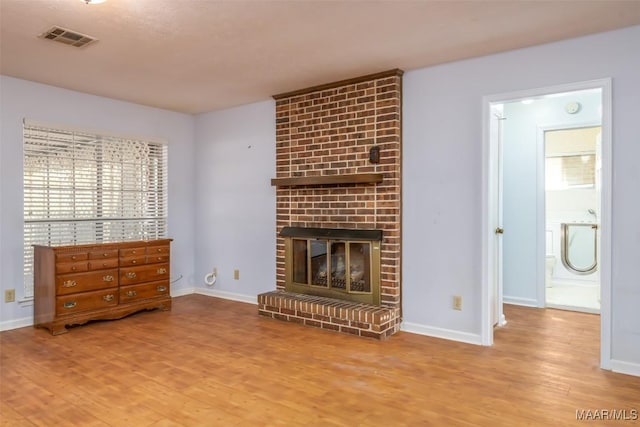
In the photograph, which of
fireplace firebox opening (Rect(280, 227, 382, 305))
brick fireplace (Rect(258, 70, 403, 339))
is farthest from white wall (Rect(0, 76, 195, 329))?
fireplace firebox opening (Rect(280, 227, 382, 305))

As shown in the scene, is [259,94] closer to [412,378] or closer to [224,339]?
[224,339]

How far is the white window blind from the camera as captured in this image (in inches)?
160

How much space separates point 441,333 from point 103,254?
324cm

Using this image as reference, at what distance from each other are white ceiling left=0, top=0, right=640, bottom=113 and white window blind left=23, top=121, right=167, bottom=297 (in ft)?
2.23

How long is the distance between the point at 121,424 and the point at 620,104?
142 inches

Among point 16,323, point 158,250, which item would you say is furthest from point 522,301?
A: point 16,323

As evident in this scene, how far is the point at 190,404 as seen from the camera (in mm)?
2357

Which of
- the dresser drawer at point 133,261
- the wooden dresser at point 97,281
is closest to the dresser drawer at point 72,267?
the wooden dresser at point 97,281

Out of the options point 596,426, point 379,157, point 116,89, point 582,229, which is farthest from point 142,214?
point 582,229

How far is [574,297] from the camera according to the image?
5062 millimetres

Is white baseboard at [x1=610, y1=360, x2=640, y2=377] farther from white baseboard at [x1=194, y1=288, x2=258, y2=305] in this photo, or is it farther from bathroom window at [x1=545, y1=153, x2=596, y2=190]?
bathroom window at [x1=545, y1=153, x2=596, y2=190]

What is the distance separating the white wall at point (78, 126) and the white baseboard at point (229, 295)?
0.24 m

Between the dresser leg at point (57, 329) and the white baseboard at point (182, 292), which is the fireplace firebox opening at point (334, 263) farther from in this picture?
the dresser leg at point (57, 329)

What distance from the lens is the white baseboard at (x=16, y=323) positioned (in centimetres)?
384
